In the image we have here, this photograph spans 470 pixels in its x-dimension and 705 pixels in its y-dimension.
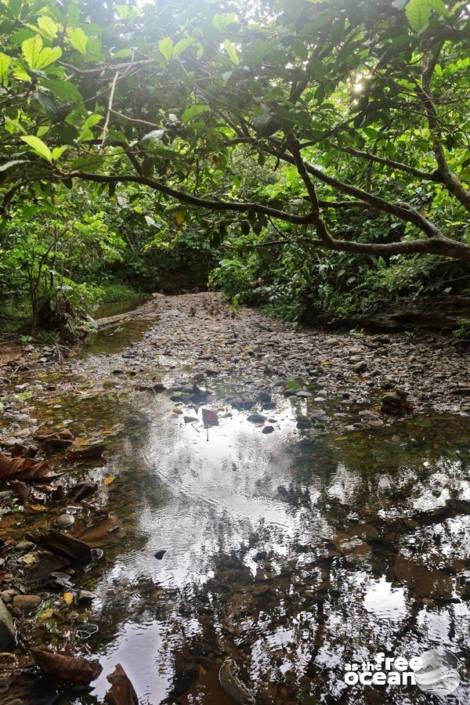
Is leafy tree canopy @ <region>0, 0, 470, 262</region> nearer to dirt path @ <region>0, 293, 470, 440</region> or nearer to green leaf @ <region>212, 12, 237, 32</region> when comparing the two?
green leaf @ <region>212, 12, 237, 32</region>

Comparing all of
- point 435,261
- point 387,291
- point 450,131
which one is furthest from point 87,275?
point 450,131

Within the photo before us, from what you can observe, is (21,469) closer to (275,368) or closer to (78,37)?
(78,37)

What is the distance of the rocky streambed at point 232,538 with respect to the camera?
5.24 feet

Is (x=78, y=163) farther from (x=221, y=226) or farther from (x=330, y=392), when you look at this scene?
(x=330, y=392)

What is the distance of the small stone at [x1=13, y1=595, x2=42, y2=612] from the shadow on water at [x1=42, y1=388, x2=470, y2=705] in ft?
0.77

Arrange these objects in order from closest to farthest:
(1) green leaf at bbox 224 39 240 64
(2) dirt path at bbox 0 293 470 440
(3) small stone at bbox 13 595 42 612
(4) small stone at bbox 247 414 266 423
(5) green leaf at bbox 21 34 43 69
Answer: (5) green leaf at bbox 21 34 43 69
(1) green leaf at bbox 224 39 240 64
(3) small stone at bbox 13 595 42 612
(4) small stone at bbox 247 414 266 423
(2) dirt path at bbox 0 293 470 440

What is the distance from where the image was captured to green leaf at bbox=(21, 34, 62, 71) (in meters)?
1.27

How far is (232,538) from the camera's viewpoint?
2.35 m

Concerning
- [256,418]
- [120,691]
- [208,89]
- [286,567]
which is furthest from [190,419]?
[208,89]

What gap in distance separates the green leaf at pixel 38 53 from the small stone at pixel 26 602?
1954 mm

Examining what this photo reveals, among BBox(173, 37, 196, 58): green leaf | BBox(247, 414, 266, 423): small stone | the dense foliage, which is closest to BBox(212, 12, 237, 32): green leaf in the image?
the dense foliage

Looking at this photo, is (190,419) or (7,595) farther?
(190,419)

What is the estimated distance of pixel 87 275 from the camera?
16.6 meters

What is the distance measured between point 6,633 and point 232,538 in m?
1.07
